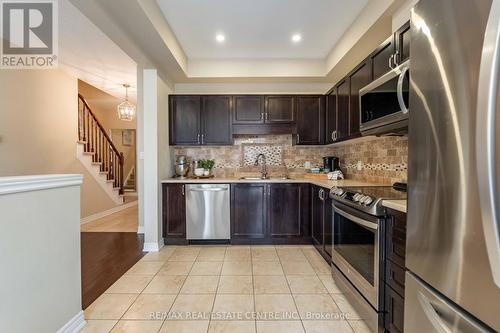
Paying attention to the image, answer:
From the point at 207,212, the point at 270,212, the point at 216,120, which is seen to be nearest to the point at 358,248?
the point at 270,212

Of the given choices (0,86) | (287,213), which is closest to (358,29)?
(287,213)

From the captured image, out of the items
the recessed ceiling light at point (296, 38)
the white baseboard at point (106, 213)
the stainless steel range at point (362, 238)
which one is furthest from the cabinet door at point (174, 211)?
the recessed ceiling light at point (296, 38)

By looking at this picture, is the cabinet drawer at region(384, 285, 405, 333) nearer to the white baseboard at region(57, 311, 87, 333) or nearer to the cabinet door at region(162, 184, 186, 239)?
the white baseboard at region(57, 311, 87, 333)

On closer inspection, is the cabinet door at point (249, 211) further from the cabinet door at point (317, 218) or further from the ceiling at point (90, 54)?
the ceiling at point (90, 54)

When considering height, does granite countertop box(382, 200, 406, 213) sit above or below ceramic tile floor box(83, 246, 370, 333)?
above

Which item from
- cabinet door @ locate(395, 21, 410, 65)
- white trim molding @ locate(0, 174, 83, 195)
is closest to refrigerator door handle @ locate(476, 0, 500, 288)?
cabinet door @ locate(395, 21, 410, 65)

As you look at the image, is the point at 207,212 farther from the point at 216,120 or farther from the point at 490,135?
the point at 490,135

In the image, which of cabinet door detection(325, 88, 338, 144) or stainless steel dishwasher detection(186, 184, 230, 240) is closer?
cabinet door detection(325, 88, 338, 144)

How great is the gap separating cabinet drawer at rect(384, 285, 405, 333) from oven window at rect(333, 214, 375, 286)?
0.49 ft

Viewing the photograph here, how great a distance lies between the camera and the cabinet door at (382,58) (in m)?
1.96

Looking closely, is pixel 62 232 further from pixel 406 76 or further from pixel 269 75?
pixel 269 75

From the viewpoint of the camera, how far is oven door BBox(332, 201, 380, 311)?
1.65 m

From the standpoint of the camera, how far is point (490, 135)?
680 millimetres

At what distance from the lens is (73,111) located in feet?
15.1
